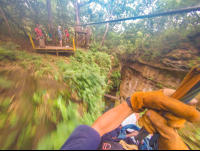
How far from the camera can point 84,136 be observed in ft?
2.39

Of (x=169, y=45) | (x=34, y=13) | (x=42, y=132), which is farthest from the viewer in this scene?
(x=34, y=13)

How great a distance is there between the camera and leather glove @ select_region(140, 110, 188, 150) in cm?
75

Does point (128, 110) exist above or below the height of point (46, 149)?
above

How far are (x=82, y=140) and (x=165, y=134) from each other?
86 centimetres

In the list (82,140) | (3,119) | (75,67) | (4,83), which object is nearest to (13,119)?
(3,119)

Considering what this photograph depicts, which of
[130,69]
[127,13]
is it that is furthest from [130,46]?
[127,13]

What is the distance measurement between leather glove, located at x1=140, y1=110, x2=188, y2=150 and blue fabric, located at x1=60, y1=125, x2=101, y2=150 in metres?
0.66

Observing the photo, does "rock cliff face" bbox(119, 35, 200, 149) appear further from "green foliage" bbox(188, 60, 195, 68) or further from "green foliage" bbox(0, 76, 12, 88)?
"green foliage" bbox(0, 76, 12, 88)

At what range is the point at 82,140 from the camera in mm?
688

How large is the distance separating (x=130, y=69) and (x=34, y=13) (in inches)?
597

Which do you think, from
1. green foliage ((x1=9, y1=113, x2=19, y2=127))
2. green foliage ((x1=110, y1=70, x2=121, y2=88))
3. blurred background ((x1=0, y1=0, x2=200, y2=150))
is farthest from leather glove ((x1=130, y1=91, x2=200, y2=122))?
green foliage ((x1=110, y1=70, x2=121, y2=88))

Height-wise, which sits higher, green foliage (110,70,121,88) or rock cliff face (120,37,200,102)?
rock cliff face (120,37,200,102)

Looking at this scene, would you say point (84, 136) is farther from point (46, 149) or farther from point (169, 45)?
point (169, 45)

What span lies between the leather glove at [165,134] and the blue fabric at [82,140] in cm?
66
